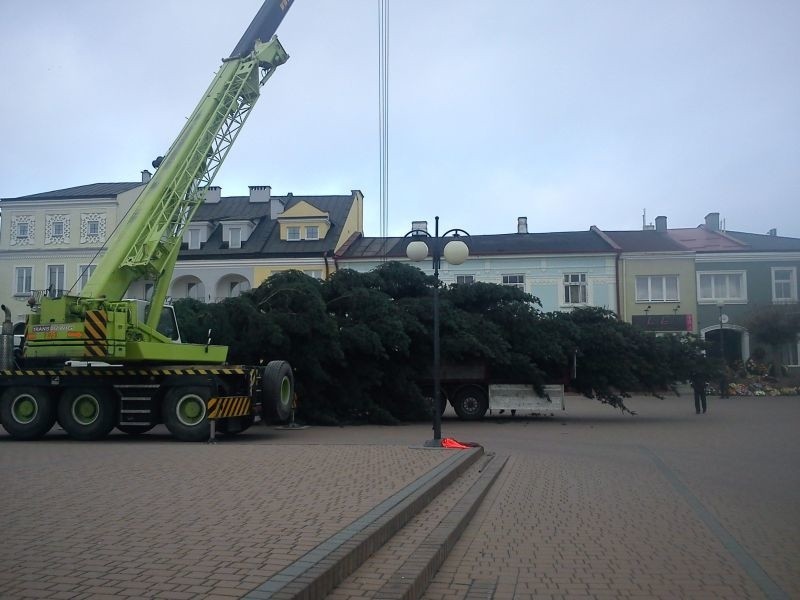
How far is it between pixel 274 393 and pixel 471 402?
966cm

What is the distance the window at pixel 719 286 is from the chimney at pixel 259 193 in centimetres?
2831

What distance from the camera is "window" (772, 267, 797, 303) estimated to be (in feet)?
146

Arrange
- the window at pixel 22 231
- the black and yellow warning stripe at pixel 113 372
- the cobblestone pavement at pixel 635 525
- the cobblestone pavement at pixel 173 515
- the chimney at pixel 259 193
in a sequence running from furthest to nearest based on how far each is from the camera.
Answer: the chimney at pixel 259 193 → the window at pixel 22 231 → the black and yellow warning stripe at pixel 113 372 → the cobblestone pavement at pixel 635 525 → the cobblestone pavement at pixel 173 515

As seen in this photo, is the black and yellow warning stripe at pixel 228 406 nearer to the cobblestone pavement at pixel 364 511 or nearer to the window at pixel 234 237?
the cobblestone pavement at pixel 364 511

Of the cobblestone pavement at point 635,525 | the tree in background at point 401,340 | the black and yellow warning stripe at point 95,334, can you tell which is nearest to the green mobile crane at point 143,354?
the black and yellow warning stripe at point 95,334

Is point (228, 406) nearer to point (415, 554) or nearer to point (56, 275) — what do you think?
point (415, 554)

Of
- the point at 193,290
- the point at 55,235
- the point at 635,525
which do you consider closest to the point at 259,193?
the point at 193,290

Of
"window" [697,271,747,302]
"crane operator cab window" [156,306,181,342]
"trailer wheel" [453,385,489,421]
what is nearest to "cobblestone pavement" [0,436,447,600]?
"crane operator cab window" [156,306,181,342]

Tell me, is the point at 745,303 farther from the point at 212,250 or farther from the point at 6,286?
the point at 6,286

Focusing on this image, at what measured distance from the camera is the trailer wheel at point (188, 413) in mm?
18438

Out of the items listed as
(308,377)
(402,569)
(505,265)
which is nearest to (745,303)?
(505,265)

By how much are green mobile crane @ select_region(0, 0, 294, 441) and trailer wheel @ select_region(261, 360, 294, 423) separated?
0.03 m

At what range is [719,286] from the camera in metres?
45.7

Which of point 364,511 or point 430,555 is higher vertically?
point 364,511
